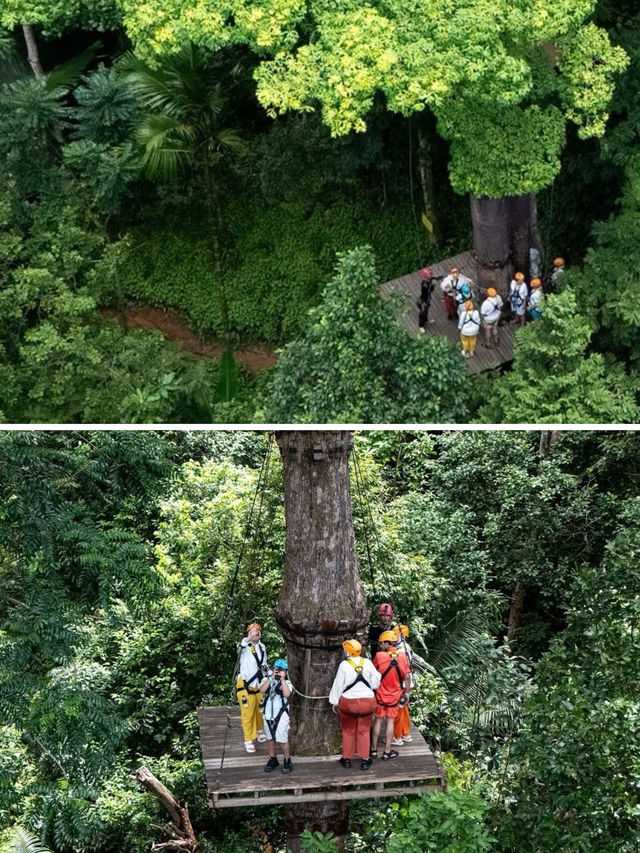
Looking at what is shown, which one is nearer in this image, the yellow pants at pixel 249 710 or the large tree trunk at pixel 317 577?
the yellow pants at pixel 249 710

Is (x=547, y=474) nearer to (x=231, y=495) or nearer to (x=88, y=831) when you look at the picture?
(x=231, y=495)

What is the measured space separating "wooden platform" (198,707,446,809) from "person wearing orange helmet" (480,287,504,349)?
30.1 feet

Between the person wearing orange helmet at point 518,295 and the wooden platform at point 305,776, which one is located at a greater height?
the person wearing orange helmet at point 518,295

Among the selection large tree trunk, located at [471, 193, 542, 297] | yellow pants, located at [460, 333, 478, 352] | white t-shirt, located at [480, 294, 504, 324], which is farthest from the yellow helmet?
large tree trunk, located at [471, 193, 542, 297]

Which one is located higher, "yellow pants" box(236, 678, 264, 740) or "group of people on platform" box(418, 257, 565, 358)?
"group of people on platform" box(418, 257, 565, 358)

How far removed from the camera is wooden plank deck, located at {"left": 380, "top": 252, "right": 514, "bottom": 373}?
24469mm

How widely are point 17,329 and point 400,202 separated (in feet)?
19.6

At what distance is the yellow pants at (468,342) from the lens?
24156mm

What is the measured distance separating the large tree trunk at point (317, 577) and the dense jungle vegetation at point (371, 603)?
1108 mm

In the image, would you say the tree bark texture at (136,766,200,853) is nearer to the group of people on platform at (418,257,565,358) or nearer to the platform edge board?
the platform edge board

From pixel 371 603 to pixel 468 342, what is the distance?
6.39 metres

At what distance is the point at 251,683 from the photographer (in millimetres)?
15445

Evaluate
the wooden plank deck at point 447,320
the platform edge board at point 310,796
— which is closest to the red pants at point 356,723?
the platform edge board at point 310,796

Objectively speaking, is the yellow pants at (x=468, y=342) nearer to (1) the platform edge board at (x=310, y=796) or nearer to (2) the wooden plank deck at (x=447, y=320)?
(2) the wooden plank deck at (x=447, y=320)
